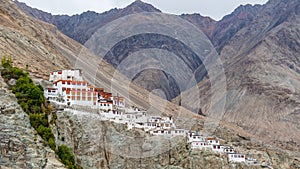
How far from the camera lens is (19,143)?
46438 mm

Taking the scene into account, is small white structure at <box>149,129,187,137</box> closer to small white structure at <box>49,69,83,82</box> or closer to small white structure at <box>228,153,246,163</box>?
small white structure at <box>228,153,246,163</box>

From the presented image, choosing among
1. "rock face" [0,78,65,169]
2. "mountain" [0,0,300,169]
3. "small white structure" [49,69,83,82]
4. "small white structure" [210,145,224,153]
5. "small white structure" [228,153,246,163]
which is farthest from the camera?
"small white structure" [228,153,246,163]

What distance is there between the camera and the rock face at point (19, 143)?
149 feet

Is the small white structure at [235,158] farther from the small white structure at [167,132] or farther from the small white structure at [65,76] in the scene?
the small white structure at [65,76]

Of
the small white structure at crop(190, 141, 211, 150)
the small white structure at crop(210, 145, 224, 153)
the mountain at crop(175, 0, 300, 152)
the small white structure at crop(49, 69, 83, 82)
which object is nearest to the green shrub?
the small white structure at crop(49, 69, 83, 82)

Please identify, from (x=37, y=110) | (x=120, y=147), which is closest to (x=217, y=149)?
(x=120, y=147)

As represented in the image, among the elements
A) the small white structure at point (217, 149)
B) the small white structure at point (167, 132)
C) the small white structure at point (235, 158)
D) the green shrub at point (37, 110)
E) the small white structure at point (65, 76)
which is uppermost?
the small white structure at point (65, 76)

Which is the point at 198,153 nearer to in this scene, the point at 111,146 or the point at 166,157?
the point at 166,157

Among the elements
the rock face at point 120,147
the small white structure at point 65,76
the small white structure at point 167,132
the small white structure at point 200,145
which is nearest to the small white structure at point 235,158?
the rock face at point 120,147

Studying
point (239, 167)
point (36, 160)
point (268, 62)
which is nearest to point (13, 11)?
point (239, 167)

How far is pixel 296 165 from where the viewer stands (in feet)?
345

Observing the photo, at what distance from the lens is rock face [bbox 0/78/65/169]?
45.6 meters

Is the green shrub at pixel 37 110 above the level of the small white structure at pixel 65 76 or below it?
below

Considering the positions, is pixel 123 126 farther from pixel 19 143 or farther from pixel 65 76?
pixel 19 143
